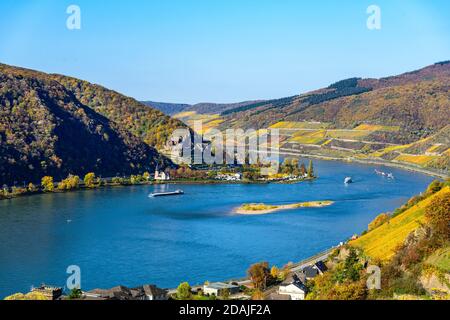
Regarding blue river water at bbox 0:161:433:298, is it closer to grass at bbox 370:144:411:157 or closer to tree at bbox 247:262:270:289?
tree at bbox 247:262:270:289

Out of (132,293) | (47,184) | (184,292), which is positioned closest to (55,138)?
(47,184)

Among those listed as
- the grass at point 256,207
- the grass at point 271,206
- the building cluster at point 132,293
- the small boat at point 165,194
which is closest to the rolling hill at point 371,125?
the grass at point 271,206

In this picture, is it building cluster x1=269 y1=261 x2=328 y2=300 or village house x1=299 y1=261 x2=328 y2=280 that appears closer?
building cluster x1=269 y1=261 x2=328 y2=300

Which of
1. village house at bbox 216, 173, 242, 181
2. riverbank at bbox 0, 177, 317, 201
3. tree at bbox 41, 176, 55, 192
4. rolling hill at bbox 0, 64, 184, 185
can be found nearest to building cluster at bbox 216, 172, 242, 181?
Result: village house at bbox 216, 173, 242, 181

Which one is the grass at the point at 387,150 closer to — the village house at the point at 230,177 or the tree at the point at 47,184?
the village house at the point at 230,177
